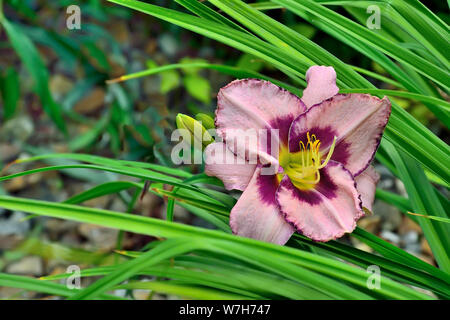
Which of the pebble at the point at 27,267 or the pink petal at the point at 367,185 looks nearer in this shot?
the pink petal at the point at 367,185

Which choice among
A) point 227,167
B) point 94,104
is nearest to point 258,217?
point 227,167

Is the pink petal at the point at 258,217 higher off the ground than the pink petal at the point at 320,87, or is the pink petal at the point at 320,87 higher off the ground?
the pink petal at the point at 320,87

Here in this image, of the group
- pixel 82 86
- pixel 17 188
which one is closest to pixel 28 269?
pixel 17 188

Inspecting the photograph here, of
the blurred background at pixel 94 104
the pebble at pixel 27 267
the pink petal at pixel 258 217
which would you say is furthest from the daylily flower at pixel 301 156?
the pebble at pixel 27 267

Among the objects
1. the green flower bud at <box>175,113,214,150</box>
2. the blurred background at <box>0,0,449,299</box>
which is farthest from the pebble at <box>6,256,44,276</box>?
the green flower bud at <box>175,113,214,150</box>

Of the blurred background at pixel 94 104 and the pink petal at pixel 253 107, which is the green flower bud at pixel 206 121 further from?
the blurred background at pixel 94 104
